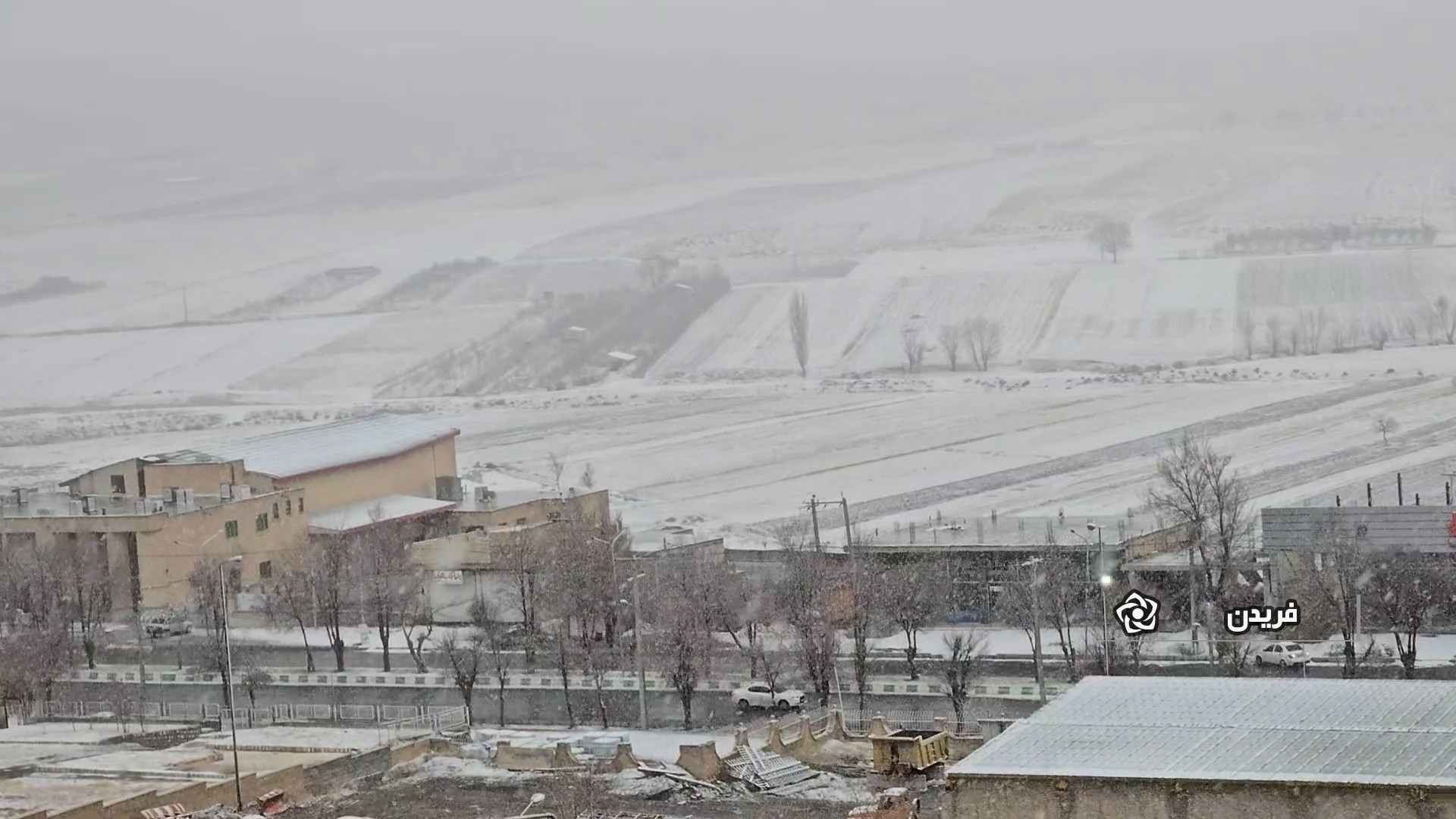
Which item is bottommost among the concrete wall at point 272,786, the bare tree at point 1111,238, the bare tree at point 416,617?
the concrete wall at point 272,786

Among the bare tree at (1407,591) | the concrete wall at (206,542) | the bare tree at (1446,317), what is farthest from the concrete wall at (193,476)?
the bare tree at (1446,317)

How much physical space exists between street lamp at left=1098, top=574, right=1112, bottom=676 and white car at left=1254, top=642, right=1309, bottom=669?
186 centimetres

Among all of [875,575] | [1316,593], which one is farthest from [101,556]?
[1316,593]

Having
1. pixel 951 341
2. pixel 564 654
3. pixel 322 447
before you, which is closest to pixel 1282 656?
pixel 564 654

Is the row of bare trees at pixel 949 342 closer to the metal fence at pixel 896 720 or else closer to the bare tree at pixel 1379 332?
the bare tree at pixel 1379 332

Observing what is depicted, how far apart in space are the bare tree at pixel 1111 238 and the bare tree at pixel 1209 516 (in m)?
60.2

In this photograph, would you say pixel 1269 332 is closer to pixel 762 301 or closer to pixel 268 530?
pixel 762 301

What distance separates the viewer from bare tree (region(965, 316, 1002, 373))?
77312 millimetres

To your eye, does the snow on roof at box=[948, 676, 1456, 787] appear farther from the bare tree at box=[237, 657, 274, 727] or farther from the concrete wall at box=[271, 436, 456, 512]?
the concrete wall at box=[271, 436, 456, 512]

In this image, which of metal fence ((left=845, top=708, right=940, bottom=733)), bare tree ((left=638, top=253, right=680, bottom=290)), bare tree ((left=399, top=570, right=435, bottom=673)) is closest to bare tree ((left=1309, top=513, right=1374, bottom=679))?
metal fence ((left=845, top=708, right=940, bottom=733))

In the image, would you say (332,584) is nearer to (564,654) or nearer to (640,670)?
(564,654)

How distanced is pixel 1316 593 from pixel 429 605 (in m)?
13.3

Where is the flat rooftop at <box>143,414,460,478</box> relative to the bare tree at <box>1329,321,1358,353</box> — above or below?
below

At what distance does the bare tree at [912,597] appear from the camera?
30875mm
